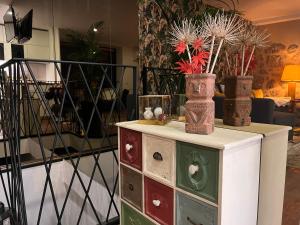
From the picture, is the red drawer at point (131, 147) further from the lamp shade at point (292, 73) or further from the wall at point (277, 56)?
the wall at point (277, 56)

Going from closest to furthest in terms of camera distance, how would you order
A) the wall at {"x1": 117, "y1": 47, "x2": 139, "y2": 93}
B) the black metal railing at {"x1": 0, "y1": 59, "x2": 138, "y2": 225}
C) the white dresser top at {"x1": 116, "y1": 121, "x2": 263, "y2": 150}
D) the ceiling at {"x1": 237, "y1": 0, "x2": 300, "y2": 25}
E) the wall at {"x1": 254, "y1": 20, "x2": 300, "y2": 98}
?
the white dresser top at {"x1": 116, "y1": 121, "x2": 263, "y2": 150} → the black metal railing at {"x1": 0, "y1": 59, "x2": 138, "y2": 225} → the wall at {"x1": 117, "y1": 47, "x2": 139, "y2": 93} → the ceiling at {"x1": 237, "y1": 0, "x2": 300, "y2": 25} → the wall at {"x1": 254, "y1": 20, "x2": 300, "y2": 98}

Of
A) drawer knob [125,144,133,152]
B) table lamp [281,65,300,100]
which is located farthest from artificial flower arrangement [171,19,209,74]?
table lamp [281,65,300,100]

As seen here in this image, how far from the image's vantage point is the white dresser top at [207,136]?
92 centimetres

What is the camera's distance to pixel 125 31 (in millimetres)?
3525

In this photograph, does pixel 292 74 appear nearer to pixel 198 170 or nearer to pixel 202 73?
pixel 202 73

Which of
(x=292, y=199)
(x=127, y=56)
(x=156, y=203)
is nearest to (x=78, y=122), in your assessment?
(x=127, y=56)

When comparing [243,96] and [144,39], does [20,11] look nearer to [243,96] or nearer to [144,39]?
[144,39]

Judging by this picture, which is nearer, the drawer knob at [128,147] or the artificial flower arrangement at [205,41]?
the artificial flower arrangement at [205,41]

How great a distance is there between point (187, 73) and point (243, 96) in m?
0.31

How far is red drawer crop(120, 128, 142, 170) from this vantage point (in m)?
1.27

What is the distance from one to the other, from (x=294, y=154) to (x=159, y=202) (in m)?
2.80

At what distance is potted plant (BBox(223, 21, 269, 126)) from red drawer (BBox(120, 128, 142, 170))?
0.46m

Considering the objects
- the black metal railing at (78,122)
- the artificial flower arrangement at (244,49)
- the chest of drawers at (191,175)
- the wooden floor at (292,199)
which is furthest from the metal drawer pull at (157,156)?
the wooden floor at (292,199)

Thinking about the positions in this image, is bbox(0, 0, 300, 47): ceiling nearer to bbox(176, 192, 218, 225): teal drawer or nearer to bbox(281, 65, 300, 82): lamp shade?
bbox(176, 192, 218, 225): teal drawer
